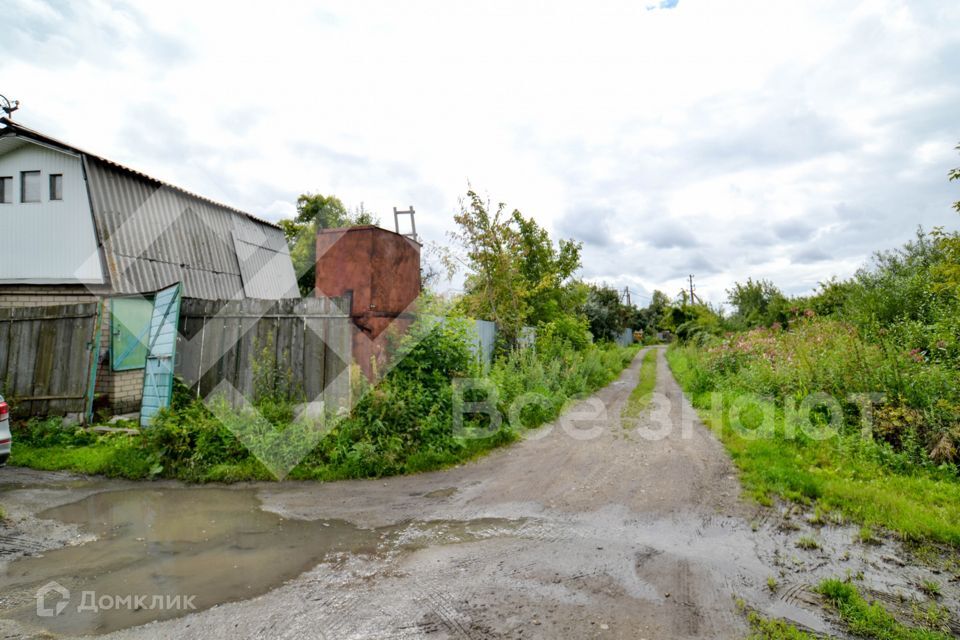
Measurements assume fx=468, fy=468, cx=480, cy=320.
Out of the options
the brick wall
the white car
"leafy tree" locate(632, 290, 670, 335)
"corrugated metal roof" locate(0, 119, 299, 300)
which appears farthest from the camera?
"leafy tree" locate(632, 290, 670, 335)

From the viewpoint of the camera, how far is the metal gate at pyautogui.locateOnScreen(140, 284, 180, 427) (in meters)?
7.54

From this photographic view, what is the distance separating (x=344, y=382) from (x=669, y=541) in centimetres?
494

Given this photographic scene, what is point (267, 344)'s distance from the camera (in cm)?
762

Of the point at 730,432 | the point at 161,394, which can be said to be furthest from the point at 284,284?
the point at 730,432

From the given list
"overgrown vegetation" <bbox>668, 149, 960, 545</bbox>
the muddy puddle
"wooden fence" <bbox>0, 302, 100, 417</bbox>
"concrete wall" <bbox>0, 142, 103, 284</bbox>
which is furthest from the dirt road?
"concrete wall" <bbox>0, 142, 103, 284</bbox>

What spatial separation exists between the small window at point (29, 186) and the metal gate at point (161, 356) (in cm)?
779

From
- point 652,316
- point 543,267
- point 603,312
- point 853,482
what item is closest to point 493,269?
point 543,267

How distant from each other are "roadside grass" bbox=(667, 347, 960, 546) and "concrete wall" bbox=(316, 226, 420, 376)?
17.9ft

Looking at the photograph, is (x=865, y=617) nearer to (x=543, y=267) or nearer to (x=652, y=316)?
(x=543, y=267)

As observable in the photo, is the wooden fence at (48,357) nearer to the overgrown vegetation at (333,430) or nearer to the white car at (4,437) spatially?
the overgrown vegetation at (333,430)

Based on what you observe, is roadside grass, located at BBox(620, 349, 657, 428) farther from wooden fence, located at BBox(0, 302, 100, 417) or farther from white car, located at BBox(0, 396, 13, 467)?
wooden fence, located at BBox(0, 302, 100, 417)

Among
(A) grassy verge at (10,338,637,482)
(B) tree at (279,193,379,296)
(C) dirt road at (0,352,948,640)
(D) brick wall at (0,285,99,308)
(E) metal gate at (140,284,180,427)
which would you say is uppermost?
(B) tree at (279,193,379,296)

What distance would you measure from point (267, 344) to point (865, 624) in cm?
766

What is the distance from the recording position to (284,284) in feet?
62.1
